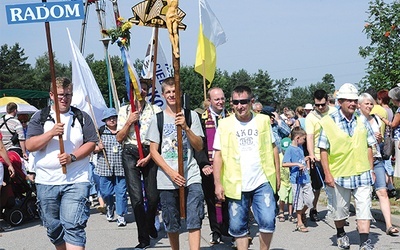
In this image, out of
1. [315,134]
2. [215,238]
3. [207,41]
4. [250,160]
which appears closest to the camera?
[250,160]

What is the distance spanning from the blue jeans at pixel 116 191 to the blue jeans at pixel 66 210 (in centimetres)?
394

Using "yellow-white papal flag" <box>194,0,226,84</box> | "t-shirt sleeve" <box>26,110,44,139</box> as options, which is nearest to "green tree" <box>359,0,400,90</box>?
"yellow-white papal flag" <box>194,0,226,84</box>

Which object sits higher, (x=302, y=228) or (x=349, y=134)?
(x=349, y=134)

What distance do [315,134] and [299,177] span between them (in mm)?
665

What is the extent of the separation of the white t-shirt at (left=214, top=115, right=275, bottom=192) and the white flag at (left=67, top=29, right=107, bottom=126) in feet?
19.4

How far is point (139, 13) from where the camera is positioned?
719 centimetres

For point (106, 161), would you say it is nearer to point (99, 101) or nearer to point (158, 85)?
point (158, 85)

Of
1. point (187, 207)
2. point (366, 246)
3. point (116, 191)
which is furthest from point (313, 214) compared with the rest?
point (187, 207)

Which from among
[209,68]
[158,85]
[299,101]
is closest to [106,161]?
[158,85]

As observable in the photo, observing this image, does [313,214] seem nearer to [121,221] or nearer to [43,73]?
[121,221]

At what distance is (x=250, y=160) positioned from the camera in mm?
6418

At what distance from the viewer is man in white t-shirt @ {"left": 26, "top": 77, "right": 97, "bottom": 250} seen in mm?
5789

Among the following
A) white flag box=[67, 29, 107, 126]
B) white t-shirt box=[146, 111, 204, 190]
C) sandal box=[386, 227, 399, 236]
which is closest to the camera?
white t-shirt box=[146, 111, 204, 190]

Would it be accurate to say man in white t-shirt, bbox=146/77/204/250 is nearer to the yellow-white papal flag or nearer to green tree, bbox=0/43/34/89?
the yellow-white papal flag
